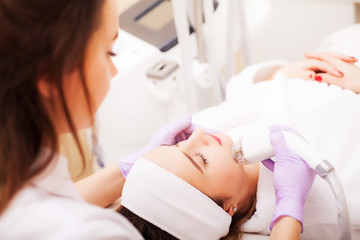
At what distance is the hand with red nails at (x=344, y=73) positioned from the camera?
1.29m

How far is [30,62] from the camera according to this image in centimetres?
57

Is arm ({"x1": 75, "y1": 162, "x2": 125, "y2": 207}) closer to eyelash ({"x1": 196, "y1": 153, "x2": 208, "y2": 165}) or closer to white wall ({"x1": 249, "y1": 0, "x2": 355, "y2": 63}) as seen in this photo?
eyelash ({"x1": 196, "y1": 153, "x2": 208, "y2": 165})

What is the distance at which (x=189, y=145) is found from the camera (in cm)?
108

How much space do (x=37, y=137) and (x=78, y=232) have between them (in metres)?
0.18

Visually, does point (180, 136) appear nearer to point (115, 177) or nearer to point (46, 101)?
point (115, 177)

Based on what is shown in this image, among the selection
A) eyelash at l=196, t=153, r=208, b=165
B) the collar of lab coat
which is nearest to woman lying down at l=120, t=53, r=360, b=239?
eyelash at l=196, t=153, r=208, b=165

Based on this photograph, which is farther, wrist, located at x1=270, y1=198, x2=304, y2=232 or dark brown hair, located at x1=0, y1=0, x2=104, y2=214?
wrist, located at x1=270, y1=198, x2=304, y2=232

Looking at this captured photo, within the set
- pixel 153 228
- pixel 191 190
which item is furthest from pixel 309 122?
pixel 153 228

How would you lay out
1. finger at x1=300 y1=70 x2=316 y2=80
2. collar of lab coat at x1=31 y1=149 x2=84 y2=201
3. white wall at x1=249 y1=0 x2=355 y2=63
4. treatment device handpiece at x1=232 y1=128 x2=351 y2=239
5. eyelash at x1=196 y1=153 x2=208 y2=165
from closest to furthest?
1. collar of lab coat at x1=31 y1=149 x2=84 y2=201
2. treatment device handpiece at x1=232 y1=128 x2=351 y2=239
3. eyelash at x1=196 y1=153 x2=208 y2=165
4. finger at x1=300 y1=70 x2=316 y2=80
5. white wall at x1=249 y1=0 x2=355 y2=63

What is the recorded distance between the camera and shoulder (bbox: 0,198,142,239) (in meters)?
0.59

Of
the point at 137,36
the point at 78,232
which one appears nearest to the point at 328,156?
the point at 78,232

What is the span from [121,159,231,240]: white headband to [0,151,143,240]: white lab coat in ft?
1.03

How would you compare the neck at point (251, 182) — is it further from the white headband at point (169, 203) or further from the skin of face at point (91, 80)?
the skin of face at point (91, 80)

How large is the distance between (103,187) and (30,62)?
0.70 m
